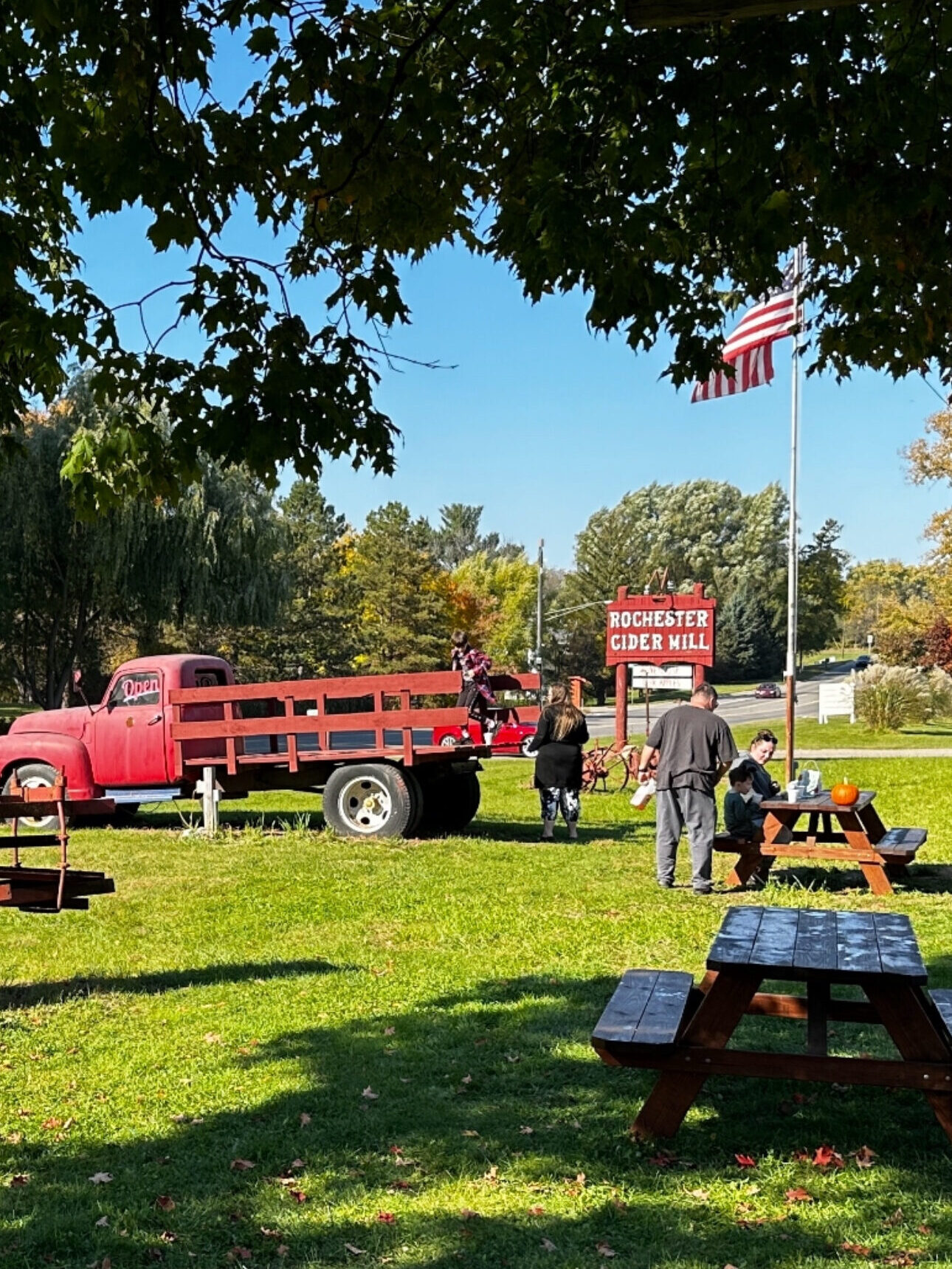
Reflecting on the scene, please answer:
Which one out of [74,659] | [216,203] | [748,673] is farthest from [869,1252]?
[748,673]

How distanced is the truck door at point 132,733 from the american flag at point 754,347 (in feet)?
26.0

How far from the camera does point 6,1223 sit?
13.2 ft

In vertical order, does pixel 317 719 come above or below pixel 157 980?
above

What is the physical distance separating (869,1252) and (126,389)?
5.03 meters

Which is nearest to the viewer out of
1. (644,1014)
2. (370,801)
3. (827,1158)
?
(827,1158)

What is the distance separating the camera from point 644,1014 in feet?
15.5

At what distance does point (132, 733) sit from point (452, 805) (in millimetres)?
3830

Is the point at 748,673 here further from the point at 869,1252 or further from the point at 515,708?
the point at 869,1252

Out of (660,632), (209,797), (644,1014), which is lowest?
(209,797)

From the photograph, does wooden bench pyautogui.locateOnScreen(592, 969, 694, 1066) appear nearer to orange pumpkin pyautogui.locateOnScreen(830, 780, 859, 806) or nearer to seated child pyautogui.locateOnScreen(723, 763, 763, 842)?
orange pumpkin pyautogui.locateOnScreen(830, 780, 859, 806)

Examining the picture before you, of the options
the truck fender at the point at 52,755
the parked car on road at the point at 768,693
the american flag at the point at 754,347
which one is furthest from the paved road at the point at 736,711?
the truck fender at the point at 52,755

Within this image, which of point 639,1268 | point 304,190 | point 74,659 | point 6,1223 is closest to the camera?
point 639,1268

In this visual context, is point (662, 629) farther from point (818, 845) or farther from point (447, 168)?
point (447, 168)

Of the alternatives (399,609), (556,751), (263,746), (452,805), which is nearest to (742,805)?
(556,751)
